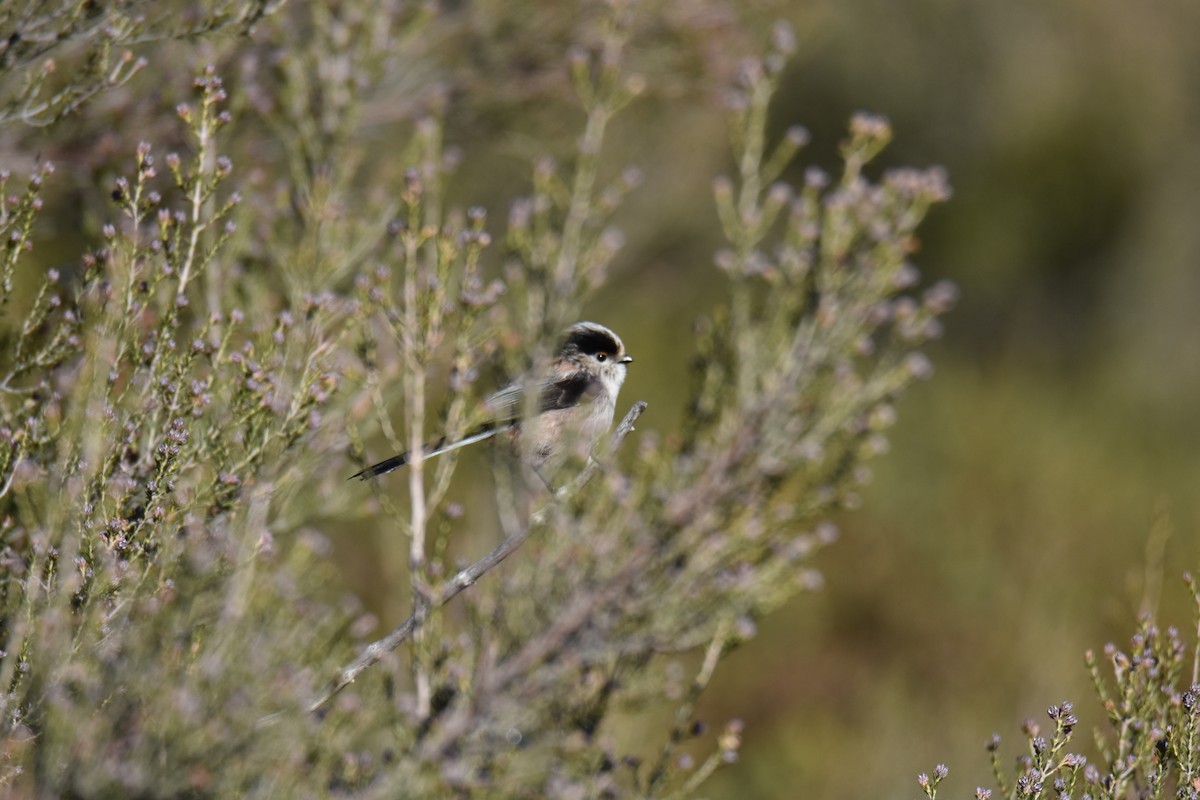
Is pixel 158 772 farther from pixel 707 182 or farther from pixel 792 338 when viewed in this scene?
pixel 707 182

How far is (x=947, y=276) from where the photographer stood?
20.3m

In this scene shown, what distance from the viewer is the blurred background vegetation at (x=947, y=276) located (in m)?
6.82

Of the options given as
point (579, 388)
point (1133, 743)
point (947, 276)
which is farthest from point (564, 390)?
point (947, 276)

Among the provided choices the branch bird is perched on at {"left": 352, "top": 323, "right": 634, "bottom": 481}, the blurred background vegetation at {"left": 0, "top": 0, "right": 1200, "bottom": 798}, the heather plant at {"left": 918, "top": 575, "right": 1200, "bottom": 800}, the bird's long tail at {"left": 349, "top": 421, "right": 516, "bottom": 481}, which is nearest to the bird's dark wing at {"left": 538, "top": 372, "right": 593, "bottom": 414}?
the branch bird is perched on at {"left": 352, "top": 323, "right": 634, "bottom": 481}

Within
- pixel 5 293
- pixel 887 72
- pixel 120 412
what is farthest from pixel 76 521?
pixel 887 72

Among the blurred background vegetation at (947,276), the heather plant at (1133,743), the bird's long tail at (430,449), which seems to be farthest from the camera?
the blurred background vegetation at (947,276)

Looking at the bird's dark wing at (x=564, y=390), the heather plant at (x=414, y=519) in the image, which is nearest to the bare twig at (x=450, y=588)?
the heather plant at (x=414, y=519)

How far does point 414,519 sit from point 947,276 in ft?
61.6

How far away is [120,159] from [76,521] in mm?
3128

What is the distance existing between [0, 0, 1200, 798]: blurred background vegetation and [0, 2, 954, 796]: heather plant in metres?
1.13

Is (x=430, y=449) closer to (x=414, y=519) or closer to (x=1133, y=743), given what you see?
(x=414, y=519)

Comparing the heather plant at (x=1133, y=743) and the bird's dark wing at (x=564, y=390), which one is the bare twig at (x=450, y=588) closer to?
the heather plant at (x=1133, y=743)

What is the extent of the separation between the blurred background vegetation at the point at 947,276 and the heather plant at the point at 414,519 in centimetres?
113

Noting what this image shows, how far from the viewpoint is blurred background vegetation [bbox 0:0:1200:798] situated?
6.82m
